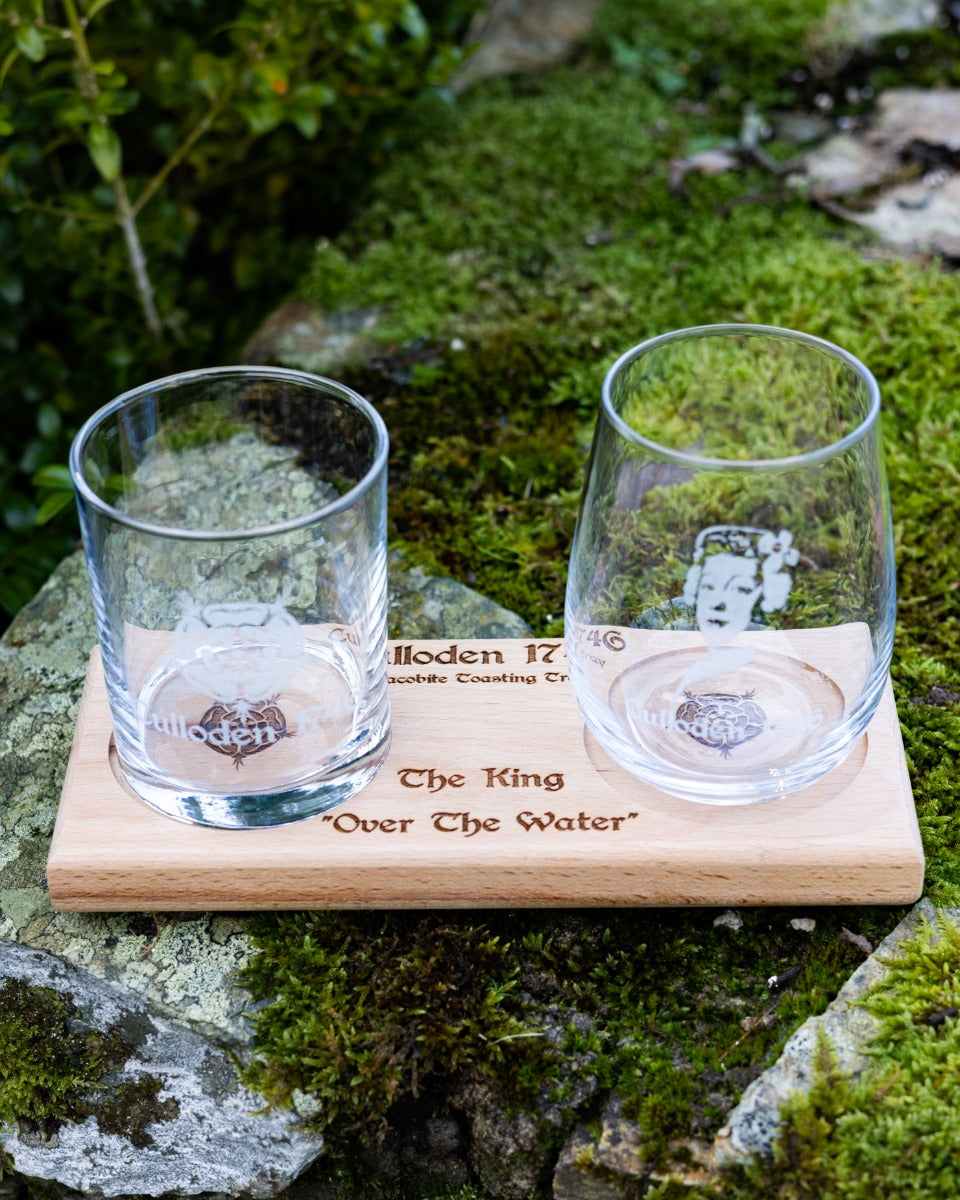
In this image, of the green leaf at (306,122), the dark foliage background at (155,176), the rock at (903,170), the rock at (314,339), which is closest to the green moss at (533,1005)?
the dark foliage background at (155,176)

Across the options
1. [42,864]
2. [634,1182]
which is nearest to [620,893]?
[634,1182]

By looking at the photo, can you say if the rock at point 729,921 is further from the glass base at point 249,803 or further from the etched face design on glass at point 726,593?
the glass base at point 249,803

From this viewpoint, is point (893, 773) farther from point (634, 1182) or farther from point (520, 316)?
point (520, 316)

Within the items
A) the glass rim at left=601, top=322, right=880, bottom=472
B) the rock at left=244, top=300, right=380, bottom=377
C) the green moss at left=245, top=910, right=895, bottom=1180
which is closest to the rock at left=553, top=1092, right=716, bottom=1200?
the green moss at left=245, top=910, right=895, bottom=1180

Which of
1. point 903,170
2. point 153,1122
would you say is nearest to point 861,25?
point 903,170

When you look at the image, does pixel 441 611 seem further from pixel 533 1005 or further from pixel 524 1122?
pixel 524 1122

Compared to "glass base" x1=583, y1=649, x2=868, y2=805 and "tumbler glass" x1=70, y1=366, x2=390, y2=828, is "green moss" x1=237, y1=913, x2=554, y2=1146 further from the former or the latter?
"glass base" x1=583, y1=649, x2=868, y2=805
